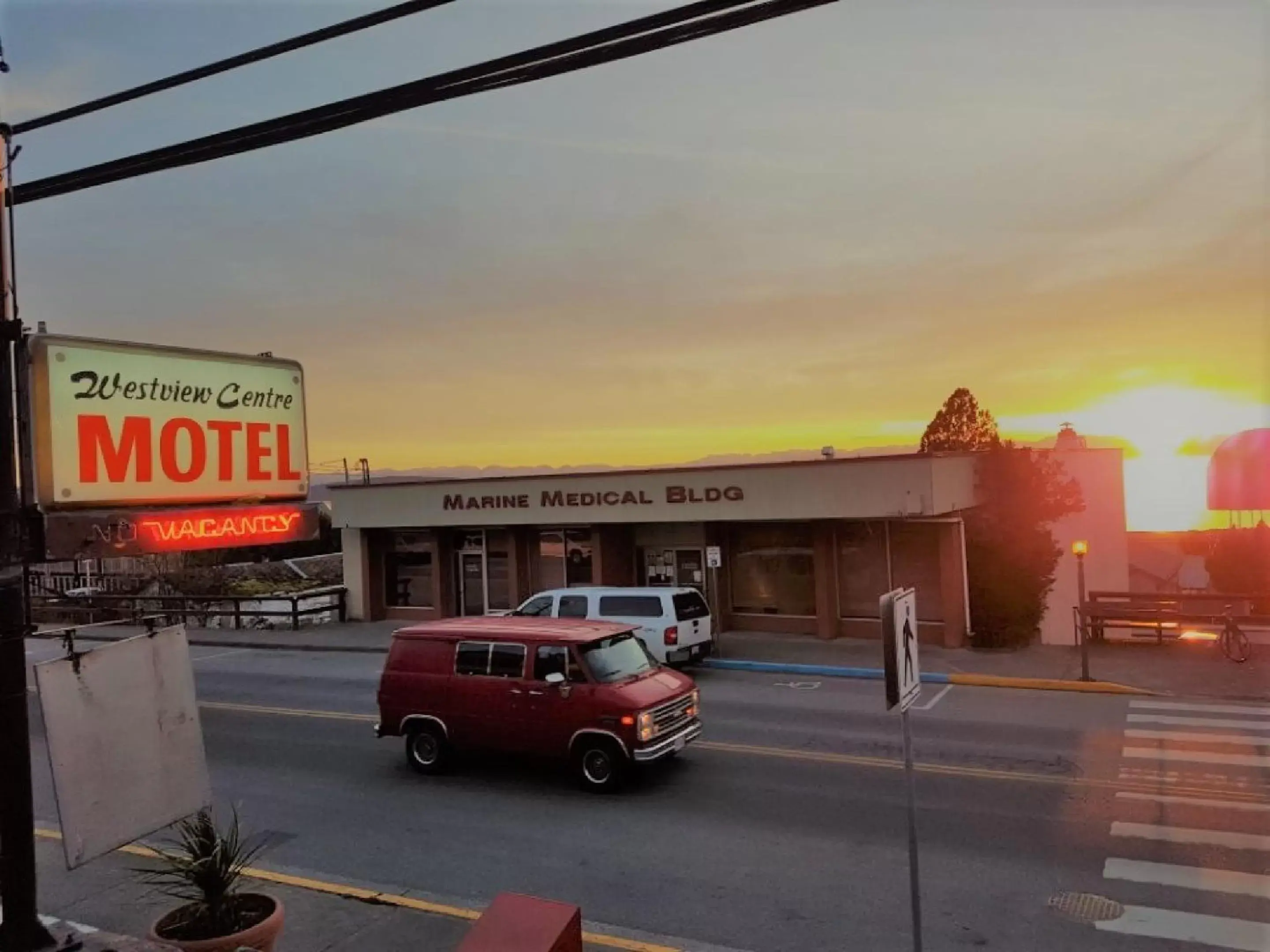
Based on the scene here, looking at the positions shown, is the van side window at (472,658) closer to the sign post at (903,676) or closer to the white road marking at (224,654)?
the sign post at (903,676)

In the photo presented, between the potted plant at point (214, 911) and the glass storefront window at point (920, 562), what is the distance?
1926cm

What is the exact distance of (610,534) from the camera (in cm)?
2695

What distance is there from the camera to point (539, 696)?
39.4 feet

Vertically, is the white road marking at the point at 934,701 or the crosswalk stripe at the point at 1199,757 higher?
the crosswalk stripe at the point at 1199,757

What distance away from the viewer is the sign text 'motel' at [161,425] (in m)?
5.48

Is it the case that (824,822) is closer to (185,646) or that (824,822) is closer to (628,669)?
(628,669)

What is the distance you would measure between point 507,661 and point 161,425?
280 inches

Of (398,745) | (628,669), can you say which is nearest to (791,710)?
(628,669)

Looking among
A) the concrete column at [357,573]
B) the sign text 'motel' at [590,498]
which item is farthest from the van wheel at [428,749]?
the concrete column at [357,573]

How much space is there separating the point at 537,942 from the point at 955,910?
4414 millimetres

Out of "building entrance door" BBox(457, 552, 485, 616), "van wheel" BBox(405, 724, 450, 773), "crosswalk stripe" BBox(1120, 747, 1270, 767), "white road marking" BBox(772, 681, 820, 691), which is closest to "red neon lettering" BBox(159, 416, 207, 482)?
"van wheel" BBox(405, 724, 450, 773)

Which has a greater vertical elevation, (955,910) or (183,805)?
(183,805)

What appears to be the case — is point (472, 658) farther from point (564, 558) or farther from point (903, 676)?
point (564, 558)

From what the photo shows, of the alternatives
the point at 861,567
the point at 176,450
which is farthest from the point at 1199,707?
the point at 176,450
